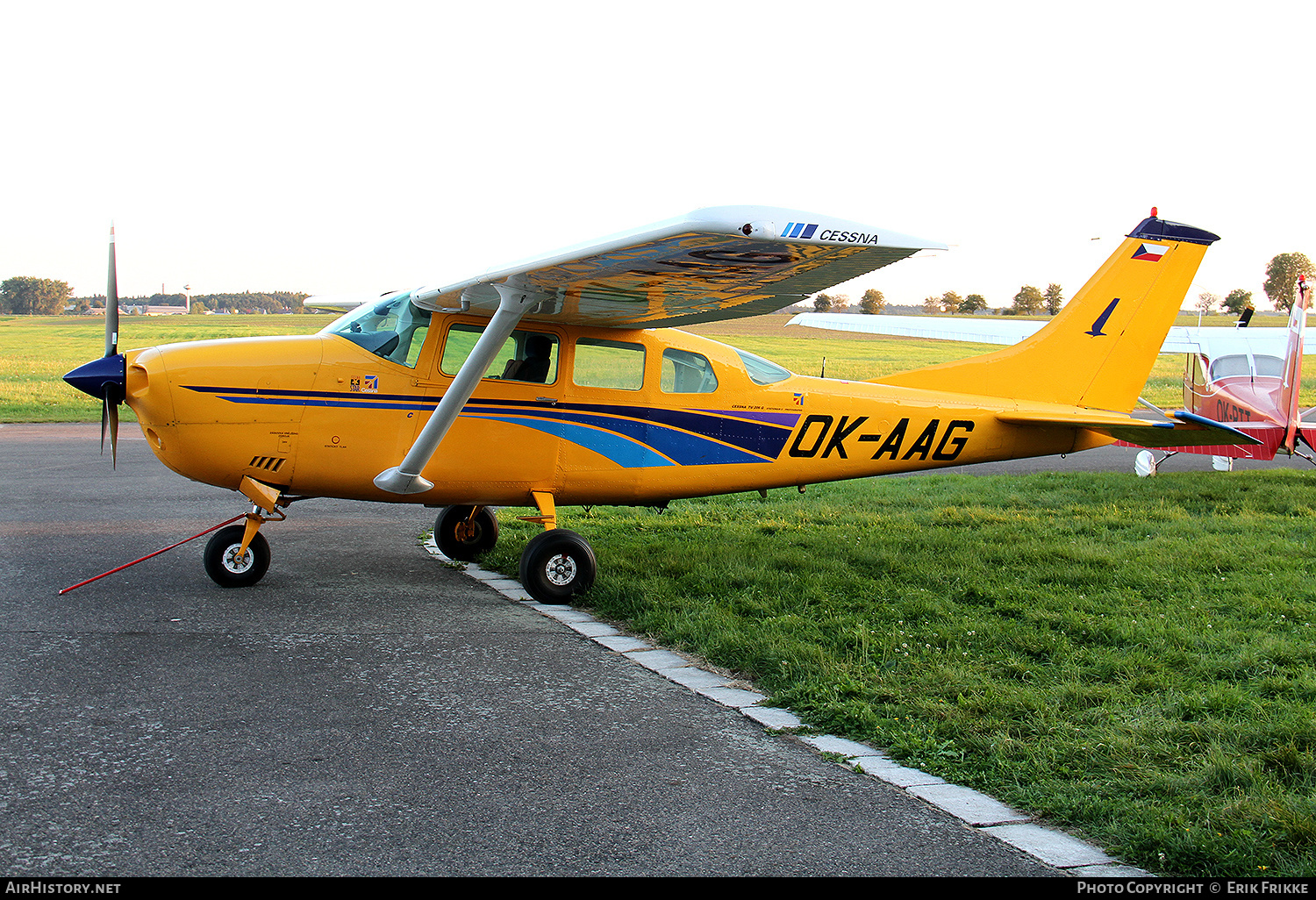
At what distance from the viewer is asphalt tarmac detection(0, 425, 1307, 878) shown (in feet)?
9.97

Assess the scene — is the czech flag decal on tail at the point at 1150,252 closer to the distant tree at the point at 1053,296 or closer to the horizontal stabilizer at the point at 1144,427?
the horizontal stabilizer at the point at 1144,427

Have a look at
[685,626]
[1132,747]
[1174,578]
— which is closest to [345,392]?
[685,626]

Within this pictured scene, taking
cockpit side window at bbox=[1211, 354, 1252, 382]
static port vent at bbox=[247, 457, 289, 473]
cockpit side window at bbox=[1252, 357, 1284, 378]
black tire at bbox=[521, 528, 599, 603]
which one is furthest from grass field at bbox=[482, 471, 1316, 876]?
cockpit side window at bbox=[1252, 357, 1284, 378]

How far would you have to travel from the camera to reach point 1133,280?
352 inches

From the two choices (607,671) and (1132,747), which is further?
(607,671)

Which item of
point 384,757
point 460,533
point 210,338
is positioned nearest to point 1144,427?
point 460,533

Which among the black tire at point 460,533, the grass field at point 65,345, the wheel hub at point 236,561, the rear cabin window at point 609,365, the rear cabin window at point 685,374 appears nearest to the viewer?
the wheel hub at point 236,561

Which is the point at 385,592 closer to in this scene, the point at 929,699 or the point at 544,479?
the point at 544,479

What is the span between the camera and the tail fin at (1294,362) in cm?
1121

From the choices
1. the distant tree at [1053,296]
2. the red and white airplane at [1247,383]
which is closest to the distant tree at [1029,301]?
the distant tree at [1053,296]

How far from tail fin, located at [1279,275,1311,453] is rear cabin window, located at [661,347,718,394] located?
7903 mm

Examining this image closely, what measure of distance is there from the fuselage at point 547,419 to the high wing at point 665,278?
28 centimetres

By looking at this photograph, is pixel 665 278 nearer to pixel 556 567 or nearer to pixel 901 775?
pixel 556 567

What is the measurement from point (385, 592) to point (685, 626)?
2.43 metres
